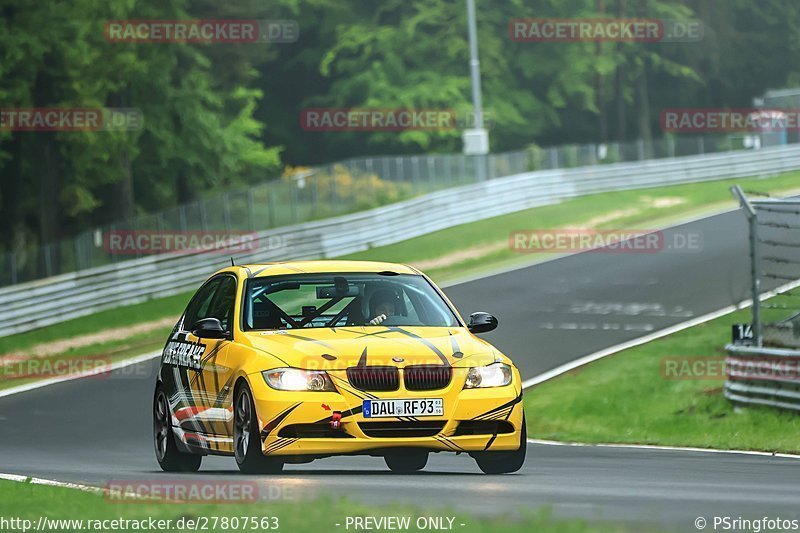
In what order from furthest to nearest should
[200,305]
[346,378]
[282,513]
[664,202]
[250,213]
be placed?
A: [664,202], [250,213], [200,305], [346,378], [282,513]

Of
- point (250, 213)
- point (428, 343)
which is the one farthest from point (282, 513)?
point (250, 213)

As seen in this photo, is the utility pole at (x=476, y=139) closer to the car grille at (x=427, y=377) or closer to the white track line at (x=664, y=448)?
the white track line at (x=664, y=448)

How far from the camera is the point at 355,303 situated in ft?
39.1

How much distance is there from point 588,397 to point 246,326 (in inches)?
420

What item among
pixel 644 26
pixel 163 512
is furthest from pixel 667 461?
pixel 644 26

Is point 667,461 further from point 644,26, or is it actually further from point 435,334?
point 644,26

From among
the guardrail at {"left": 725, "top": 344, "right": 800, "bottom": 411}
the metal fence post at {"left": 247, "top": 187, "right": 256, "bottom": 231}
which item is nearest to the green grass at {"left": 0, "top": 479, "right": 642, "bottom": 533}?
the guardrail at {"left": 725, "top": 344, "right": 800, "bottom": 411}

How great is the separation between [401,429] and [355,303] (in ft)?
4.73

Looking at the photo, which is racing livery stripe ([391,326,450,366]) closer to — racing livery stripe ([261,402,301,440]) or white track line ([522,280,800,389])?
racing livery stripe ([261,402,301,440])

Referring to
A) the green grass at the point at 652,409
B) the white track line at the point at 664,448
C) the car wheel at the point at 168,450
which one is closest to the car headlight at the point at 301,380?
the car wheel at the point at 168,450

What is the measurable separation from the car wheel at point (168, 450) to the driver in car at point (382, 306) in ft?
6.44

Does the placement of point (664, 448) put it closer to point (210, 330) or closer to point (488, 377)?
point (488, 377)

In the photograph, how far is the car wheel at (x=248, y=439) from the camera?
10.8 meters

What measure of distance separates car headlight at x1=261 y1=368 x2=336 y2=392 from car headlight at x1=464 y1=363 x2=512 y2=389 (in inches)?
37.1
